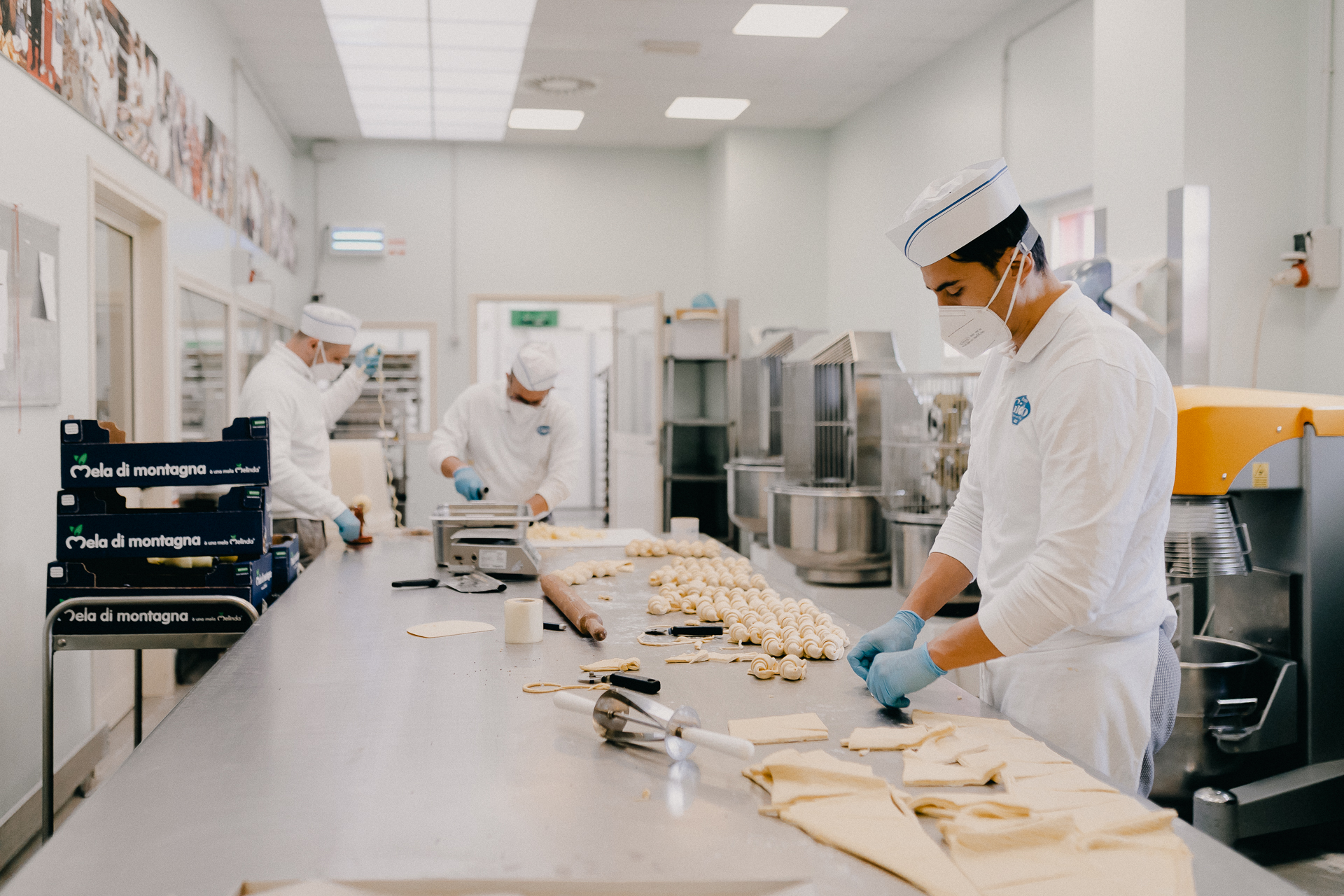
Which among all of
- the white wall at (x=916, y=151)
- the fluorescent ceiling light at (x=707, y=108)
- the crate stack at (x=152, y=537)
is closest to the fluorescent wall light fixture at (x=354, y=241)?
the fluorescent ceiling light at (x=707, y=108)

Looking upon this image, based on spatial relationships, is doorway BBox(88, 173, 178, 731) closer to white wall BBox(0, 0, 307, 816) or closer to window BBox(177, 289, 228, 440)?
white wall BBox(0, 0, 307, 816)

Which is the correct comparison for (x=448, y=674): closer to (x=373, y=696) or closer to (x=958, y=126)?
(x=373, y=696)

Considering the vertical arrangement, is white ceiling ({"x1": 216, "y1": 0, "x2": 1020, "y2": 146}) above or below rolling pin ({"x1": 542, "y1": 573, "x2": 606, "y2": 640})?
above

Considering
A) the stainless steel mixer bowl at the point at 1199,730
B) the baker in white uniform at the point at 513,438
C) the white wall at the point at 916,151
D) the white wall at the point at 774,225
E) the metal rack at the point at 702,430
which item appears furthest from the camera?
the white wall at the point at 774,225

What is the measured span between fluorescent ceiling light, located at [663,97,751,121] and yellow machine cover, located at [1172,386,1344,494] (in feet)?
16.1

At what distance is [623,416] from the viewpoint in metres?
7.27

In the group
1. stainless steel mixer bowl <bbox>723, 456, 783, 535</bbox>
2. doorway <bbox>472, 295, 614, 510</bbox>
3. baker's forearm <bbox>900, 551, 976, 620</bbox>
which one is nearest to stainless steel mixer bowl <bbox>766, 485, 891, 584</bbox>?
stainless steel mixer bowl <bbox>723, 456, 783, 535</bbox>

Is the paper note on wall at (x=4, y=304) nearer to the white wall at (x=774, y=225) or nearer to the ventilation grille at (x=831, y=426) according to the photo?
the ventilation grille at (x=831, y=426)

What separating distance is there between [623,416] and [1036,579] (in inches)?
232

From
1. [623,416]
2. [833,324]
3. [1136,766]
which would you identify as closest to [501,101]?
[623,416]

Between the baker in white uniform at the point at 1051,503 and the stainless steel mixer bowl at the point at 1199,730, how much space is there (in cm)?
92

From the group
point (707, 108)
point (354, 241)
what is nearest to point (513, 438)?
point (707, 108)

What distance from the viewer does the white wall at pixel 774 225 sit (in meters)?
7.49

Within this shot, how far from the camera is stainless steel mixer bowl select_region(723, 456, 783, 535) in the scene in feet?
18.6
